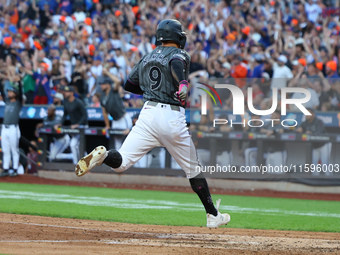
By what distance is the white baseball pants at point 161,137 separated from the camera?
239 inches

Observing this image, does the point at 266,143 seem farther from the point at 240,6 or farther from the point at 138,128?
the point at 138,128

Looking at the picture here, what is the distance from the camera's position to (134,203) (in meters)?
10.8

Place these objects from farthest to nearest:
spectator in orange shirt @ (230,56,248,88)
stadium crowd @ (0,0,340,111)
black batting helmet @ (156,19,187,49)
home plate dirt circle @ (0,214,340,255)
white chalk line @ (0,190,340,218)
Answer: spectator in orange shirt @ (230,56,248,88), stadium crowd @ (0,0,340,111), white chalk line @ (0,190,340,218), black batting helmet @ (156,19,187,49), home plate dirt circle @ (0,214,340,255)

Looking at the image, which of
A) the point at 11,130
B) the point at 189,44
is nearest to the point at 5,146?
the point at 11,130

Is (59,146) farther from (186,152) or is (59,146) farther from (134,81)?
(186,152)

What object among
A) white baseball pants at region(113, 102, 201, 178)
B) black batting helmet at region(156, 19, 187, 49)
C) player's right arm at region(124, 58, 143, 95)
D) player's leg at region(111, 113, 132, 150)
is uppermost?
black batting helmet at region(156, 19, 187, 49)

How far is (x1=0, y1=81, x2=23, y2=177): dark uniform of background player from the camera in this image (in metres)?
15.9

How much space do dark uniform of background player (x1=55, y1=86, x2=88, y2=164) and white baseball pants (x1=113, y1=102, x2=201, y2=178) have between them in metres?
9.59

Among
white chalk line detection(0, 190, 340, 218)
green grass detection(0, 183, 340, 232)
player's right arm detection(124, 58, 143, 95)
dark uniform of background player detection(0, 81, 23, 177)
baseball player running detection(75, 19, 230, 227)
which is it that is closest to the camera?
baseball player running detection(75, 19, 230, 227)

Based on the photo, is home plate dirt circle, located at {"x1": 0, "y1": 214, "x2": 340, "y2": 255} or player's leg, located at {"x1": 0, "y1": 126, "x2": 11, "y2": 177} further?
player's leg, located at {"x1": 0, "y1": 126, "x2": 11, "y2": 177}

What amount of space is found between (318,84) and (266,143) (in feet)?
5.87

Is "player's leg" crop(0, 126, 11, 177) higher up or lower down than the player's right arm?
lower down

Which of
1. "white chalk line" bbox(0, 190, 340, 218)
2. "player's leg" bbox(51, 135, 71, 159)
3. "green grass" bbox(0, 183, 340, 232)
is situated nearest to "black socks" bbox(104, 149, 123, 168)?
"green grass" bbox(0, 183, 340, 232)

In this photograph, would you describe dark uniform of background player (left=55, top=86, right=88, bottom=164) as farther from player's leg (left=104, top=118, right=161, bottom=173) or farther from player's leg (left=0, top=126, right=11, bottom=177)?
player's leg (left=104, top=118, right=161, bottom=173)
